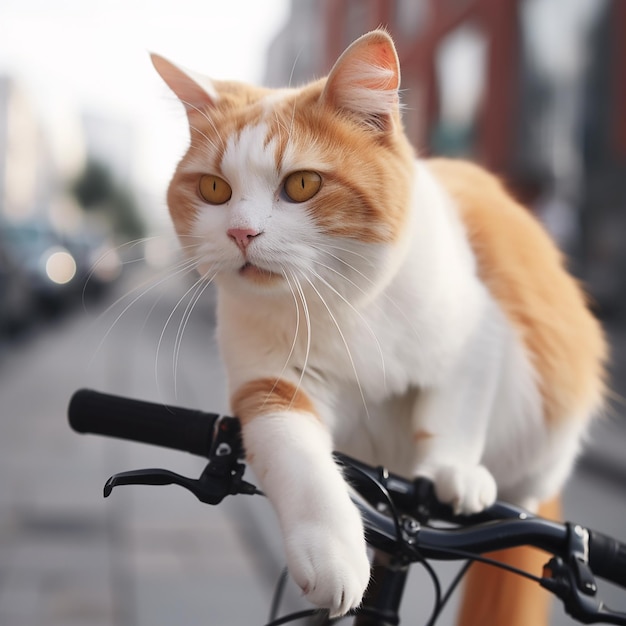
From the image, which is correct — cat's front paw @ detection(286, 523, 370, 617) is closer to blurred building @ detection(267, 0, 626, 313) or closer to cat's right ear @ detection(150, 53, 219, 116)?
cat's right ear @ detection(150, 53, 219, 116)

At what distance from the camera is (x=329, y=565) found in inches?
33.4

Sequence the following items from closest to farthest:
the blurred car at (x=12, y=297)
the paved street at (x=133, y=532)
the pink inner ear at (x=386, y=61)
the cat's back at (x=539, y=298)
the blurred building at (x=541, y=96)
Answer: the pink inner ear at (x=386, y=61), the cat's back at (x=539, y=298), the paved street at (x=133, y=532), the blurred car at (x=12, y=297), the blurred building at (x=541, y=96)

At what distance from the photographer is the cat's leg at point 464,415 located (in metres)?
1.15

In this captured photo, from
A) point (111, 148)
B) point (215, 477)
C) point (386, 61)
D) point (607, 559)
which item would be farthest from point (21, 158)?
point (607, 559)

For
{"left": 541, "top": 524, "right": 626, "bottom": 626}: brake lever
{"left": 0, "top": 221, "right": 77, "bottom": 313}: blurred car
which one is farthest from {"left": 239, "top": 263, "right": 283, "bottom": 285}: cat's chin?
{"left": 0, "top": 221, "right": 77, "bottom": 313}: blurred car

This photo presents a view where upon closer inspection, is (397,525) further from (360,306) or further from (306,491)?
(360,306)

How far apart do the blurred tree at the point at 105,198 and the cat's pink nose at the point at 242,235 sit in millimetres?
49006

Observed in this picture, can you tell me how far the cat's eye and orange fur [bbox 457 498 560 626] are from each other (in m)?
0.68

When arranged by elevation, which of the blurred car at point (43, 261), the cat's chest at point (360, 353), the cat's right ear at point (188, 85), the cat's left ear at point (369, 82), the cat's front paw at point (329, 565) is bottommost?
the blurred car at point (43, 261)

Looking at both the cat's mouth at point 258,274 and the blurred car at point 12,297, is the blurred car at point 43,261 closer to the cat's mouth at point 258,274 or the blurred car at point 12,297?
the blurred car at point 12,297

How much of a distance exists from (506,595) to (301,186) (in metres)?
0.71

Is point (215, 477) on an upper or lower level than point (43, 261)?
upper

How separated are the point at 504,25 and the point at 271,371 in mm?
11250

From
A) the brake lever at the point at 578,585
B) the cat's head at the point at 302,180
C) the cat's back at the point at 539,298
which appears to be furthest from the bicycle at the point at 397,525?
the cat's back at the point at 539,298
